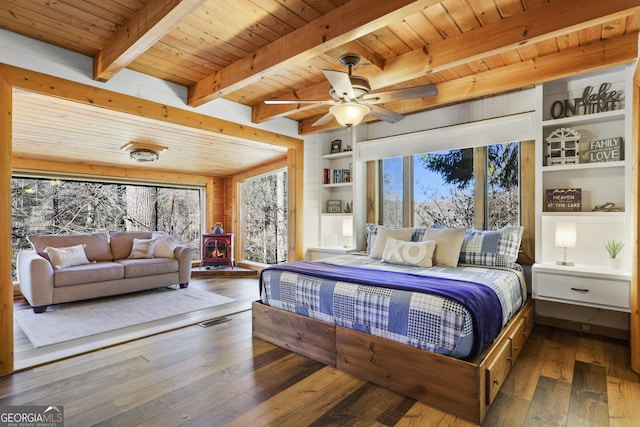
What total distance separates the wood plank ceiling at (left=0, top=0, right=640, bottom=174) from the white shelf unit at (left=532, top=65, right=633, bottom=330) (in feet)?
1.60

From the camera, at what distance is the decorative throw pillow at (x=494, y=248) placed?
329 cm

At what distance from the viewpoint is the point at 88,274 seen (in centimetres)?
431

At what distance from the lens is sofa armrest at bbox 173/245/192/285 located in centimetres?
527

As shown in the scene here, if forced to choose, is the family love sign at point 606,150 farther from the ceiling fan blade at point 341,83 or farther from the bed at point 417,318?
the ceiling fan blade at point 341,83

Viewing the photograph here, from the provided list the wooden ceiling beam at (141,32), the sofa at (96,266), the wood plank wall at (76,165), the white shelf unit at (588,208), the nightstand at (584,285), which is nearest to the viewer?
the wooden ceiling beam at (141,32)

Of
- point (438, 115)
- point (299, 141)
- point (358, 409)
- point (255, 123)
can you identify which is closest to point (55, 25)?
point (255, 123)

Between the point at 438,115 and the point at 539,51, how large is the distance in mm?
1397

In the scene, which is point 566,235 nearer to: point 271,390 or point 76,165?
point 271,390

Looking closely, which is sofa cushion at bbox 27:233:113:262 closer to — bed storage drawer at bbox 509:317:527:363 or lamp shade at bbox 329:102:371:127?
lamp shade at bbox 329:102:371:127

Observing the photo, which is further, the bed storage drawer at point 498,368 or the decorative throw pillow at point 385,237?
the decorative throw pillow at point 385,237

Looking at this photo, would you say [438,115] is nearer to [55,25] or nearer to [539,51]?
[539,51]

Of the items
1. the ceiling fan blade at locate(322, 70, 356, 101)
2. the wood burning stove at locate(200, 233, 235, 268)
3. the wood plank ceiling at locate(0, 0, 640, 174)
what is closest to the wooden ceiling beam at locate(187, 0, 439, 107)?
the wood plank ceiling at locate(0, 0, 640, 174)

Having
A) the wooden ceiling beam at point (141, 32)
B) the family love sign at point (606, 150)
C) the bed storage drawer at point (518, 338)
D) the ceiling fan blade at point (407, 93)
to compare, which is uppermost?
the wooden ceiling beam at point (141, 32)

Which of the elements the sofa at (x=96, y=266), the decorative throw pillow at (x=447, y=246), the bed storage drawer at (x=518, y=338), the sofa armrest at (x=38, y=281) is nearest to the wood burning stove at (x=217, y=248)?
the sofa at (x=96, y=266)
